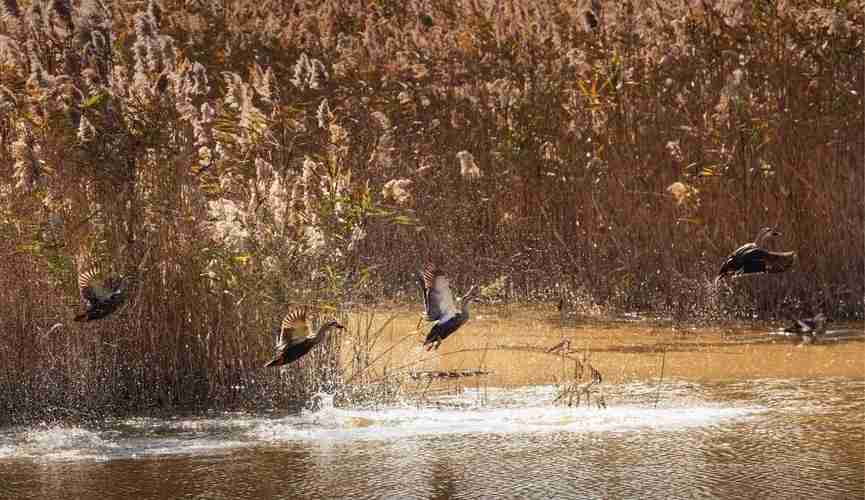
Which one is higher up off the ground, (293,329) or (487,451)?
(293,329)

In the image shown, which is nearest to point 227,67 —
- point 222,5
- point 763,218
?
point 222,5

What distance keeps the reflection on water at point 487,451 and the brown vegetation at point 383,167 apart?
49cm

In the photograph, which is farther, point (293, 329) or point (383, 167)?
point (383, 167)

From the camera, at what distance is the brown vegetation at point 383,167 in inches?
247

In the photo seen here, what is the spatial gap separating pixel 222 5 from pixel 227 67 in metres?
0.97

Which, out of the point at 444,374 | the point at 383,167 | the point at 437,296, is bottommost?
the point at 444,374

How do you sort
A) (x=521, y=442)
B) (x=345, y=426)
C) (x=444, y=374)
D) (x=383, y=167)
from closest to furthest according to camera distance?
1. (x=521, y=442)
2. (x=345, y=426)
3. (x=444, y=374)
4. (x=383, y=167)

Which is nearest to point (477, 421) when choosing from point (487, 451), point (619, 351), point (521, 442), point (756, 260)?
point (521, 442)

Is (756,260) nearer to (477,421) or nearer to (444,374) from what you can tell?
(444,374)

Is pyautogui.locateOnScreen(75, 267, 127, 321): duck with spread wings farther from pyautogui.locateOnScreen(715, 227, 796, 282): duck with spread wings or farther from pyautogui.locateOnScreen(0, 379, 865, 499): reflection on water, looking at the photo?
pyautogui.locateOnScreen(715, 227, 796, 282): duck with spread wings

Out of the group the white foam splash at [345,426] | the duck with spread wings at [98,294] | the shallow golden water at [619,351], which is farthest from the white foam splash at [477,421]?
the duck with spread wings at [98,294]

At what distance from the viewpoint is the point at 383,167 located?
10.3 m

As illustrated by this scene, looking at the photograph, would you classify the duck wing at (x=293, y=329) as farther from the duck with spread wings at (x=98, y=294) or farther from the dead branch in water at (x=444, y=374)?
the dead branch in water at (x=444, y=374)

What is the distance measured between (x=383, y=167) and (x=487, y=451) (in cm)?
510
